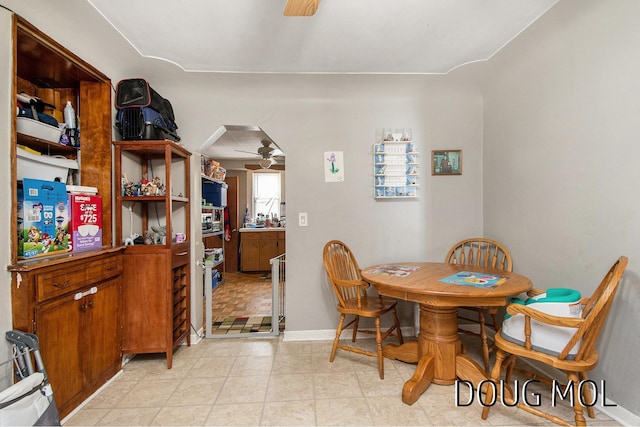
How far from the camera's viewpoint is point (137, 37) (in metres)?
1.99

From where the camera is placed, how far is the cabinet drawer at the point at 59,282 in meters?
1.46

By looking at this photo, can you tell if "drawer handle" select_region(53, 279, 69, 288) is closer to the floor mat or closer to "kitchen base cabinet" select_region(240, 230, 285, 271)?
the floor mat

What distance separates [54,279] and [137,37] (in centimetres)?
164

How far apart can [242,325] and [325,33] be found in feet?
9.19

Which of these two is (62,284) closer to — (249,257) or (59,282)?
(59,282)

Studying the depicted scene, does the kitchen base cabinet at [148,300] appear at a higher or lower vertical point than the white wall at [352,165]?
lower

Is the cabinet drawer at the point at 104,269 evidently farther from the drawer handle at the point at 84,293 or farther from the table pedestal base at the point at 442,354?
the table pedestal base at the point at 442,354

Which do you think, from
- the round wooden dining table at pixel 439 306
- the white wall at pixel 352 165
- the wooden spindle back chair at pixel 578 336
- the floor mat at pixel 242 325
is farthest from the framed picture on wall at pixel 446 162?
the floor mat at pixel 242 325

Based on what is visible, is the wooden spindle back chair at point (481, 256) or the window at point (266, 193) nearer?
the wooden spindle back chair at point (481, 256)

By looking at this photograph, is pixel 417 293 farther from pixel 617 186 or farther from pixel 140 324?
pixel 140 324

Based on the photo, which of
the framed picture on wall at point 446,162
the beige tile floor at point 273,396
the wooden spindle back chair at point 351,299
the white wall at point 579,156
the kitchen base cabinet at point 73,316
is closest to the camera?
the kitchen base cabinet at point 73,316

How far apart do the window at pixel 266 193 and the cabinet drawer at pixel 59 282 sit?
461cm

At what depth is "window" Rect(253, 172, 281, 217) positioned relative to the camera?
632 cm

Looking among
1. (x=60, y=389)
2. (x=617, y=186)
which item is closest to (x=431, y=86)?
(x=617, y=186)
